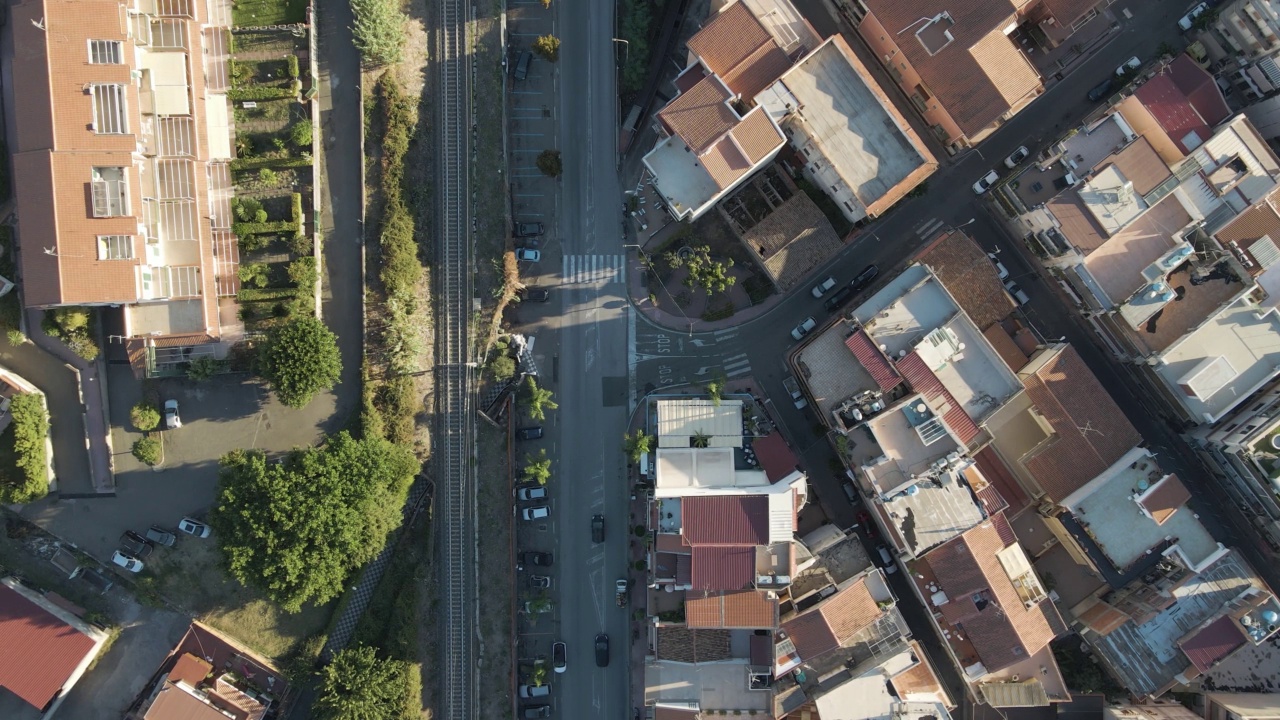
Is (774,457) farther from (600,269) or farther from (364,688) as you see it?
(364,688)

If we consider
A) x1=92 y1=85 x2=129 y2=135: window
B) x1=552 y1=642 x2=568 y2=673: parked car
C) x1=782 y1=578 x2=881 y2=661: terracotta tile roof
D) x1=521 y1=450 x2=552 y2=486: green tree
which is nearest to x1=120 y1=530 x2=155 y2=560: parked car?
x1=521 y1=450 x2=552 y2=486: green tree

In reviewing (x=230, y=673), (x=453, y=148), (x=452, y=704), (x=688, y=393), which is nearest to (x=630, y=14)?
(x=453, y=148)

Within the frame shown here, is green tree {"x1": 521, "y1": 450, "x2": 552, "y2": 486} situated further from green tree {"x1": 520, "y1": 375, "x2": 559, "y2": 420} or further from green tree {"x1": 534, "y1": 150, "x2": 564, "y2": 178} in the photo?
green tree {"x1": 534, "y1": 150, "x2": 564, "y2": 178}

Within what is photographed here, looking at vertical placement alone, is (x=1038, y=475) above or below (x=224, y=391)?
below

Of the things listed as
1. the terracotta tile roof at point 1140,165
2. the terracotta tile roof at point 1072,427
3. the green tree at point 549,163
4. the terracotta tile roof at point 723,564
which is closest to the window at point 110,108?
the green tree at point 549,163

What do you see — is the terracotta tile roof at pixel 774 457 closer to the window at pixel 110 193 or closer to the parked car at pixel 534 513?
the parked car at pixel 534 513

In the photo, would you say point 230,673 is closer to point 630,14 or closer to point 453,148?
point 453,148
